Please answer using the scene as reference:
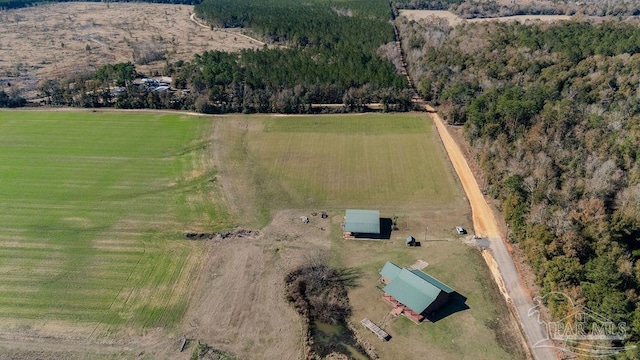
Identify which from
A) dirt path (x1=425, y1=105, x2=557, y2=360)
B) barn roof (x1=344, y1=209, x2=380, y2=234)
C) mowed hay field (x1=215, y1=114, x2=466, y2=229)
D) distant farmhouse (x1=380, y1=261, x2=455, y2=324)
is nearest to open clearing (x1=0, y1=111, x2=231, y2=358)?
mowed hay field (x1=215, y1=114, x2=466, y2=229)

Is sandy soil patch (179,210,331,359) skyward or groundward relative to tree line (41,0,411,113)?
groundward

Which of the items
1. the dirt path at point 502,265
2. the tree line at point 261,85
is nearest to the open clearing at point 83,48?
the tree line at point 261,85

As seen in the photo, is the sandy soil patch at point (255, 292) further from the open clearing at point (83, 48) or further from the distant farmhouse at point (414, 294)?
the open clearing at point (83, 48)

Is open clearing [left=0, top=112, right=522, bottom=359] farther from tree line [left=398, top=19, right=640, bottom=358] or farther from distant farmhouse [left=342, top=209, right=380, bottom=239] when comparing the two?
tree line [left=398, top=19, right=640, bottom=358]

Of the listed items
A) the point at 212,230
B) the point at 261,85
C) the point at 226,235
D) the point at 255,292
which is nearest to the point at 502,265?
the point at 255,292

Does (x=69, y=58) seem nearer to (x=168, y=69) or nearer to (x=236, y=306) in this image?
(x=168, y=69)

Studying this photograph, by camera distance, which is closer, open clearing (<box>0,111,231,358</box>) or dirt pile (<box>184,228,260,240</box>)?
open clearing (<box>0,111,231,358</box>)

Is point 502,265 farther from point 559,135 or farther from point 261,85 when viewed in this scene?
point 261,85
